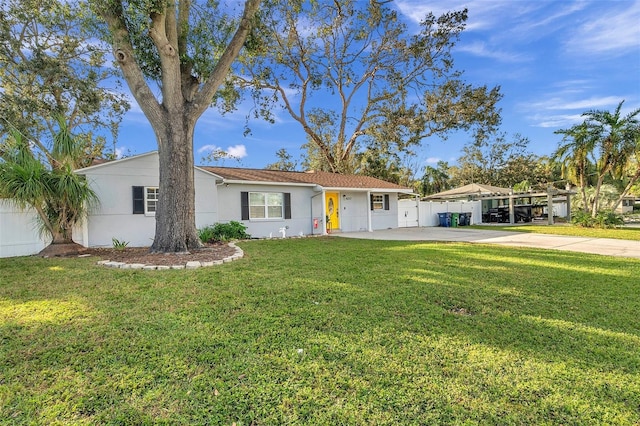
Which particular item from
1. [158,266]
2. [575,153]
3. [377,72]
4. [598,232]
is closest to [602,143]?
[575,153]

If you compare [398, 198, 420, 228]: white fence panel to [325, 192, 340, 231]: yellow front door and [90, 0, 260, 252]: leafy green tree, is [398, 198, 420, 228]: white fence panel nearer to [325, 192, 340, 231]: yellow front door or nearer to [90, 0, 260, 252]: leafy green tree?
[325, 192, 340, 231]: yellow front door

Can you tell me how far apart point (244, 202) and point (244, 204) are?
8 centimetres

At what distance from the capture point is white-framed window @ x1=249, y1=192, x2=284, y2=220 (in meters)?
13.2

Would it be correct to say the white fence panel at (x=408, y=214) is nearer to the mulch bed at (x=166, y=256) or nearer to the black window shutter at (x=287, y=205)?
the black window shutter at (x=287, y=205)

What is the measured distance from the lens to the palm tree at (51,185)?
753cm

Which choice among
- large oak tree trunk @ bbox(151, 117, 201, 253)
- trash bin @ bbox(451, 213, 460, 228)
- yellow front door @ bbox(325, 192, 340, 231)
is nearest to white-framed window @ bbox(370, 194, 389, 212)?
yellow front door @ bbox(325, 192, 340, 231)

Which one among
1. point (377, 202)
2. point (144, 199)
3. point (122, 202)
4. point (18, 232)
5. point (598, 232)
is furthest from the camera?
point (377, 202)

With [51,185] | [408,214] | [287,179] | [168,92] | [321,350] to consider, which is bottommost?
[321,350]

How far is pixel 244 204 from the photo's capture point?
42.2ft

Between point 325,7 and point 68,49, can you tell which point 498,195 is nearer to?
point 325,7

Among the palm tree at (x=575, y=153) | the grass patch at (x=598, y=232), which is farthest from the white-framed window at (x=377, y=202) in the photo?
the palm tree at (x=575, y=153)

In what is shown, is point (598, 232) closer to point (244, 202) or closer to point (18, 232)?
point (244, 202)

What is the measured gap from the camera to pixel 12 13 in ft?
37.8

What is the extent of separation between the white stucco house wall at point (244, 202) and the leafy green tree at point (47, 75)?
230cm
